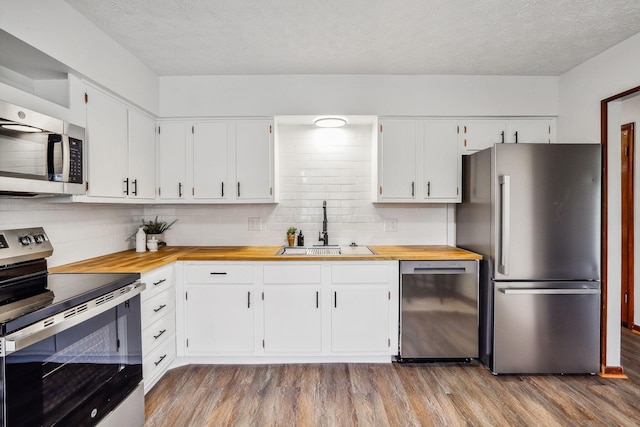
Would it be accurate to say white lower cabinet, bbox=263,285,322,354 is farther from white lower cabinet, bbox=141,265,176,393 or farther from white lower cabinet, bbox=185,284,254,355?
white lower cabinet, bbox=141,265,176,393

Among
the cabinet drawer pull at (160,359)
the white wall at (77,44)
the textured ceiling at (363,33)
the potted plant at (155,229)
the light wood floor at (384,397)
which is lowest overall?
the light wood floor at (384,397)

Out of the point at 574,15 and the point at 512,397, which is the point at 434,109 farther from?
the point at 512,397

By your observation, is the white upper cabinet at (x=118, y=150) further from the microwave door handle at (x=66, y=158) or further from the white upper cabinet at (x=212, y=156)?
the white upper cabinet at (x=212, y=156)

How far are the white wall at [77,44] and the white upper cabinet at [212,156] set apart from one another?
494mm

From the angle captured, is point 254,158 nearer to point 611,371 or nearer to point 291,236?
point 291,236

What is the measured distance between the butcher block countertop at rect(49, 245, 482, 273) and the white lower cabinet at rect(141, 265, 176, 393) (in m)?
0.13

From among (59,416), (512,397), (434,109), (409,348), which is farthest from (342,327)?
(434,109)

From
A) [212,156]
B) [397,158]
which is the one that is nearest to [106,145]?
[212,156]

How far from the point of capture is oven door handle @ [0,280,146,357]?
117 centimetres

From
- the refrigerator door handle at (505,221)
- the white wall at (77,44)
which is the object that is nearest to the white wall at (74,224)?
the white wall at (77,44)

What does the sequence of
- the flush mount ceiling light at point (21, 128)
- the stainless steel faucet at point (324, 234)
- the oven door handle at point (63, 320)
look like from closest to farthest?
the oven door handle at point (63, 320), the flush mount ceiling light at point (21, 128), the stainless steel faucet at point (324, 234)

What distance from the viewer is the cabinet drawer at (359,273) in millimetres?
2611

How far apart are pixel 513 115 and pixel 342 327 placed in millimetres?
2487

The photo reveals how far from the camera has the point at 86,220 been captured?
8.11ft
